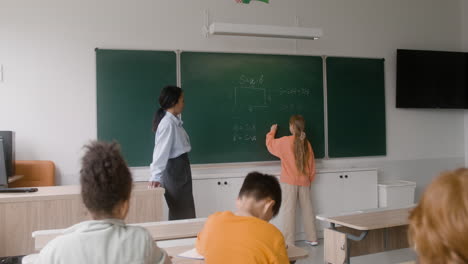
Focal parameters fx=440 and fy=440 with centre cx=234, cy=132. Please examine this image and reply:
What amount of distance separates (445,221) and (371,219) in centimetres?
232

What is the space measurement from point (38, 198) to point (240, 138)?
7.98 feet

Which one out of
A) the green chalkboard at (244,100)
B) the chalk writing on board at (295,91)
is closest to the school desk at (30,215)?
the green chalkboard at (244,100)

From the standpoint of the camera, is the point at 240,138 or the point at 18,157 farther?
the point at 240,138

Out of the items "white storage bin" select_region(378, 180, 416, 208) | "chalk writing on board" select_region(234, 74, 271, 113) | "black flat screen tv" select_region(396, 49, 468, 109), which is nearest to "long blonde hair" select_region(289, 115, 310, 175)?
"chalk writing on board" select_region(234, 74, 271, 113)

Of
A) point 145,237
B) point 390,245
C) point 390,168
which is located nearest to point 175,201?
point 390,245

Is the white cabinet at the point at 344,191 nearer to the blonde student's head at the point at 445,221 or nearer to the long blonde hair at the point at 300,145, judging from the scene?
the long blonde hair at the point at 300,145

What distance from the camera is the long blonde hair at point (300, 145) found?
4914 millimetres

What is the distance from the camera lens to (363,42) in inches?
222

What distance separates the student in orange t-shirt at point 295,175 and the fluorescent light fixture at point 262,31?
0.91 meters

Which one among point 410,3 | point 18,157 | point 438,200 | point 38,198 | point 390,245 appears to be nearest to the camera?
point 438,200

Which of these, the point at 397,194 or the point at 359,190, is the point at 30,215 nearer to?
the point at 359,190

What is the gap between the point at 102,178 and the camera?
124cm

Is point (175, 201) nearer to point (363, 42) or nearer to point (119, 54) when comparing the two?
point (119, 54)

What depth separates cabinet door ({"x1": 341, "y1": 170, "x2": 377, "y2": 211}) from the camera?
5.34m
